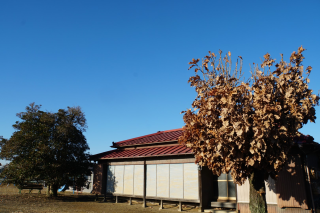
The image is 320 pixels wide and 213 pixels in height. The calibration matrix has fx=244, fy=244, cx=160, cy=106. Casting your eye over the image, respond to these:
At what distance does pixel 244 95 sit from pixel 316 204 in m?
6.89

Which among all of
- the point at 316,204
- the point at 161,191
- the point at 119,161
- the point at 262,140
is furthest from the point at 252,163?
the point at 119,161

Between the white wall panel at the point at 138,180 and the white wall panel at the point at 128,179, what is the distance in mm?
296

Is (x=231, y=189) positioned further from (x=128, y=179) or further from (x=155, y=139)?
(x=128, y=179)

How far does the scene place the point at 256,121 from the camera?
7.39 metres

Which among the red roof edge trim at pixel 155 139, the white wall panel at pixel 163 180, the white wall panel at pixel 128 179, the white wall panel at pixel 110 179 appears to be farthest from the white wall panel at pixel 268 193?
the white wall panel at pixel 110 179

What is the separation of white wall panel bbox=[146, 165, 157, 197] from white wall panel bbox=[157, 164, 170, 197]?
247 mm

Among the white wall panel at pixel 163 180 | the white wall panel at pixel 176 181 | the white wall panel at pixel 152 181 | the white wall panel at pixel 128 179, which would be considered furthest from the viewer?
the white wall panel at pixel 128 179

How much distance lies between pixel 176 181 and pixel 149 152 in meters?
2.80

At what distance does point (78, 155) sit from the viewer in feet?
59.6

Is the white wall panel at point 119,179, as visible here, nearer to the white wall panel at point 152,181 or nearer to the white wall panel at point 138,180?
the white wall panel at point 138,180

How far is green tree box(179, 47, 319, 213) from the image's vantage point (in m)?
A: 7.41

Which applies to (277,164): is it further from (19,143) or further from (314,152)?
(19,143)

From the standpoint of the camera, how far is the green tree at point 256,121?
741 centimetres

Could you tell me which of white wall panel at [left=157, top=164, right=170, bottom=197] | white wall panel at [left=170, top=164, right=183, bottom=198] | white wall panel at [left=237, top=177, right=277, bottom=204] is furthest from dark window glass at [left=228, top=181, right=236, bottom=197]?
white wall panel at [left=157, top=164, right=170, bottom=197]
